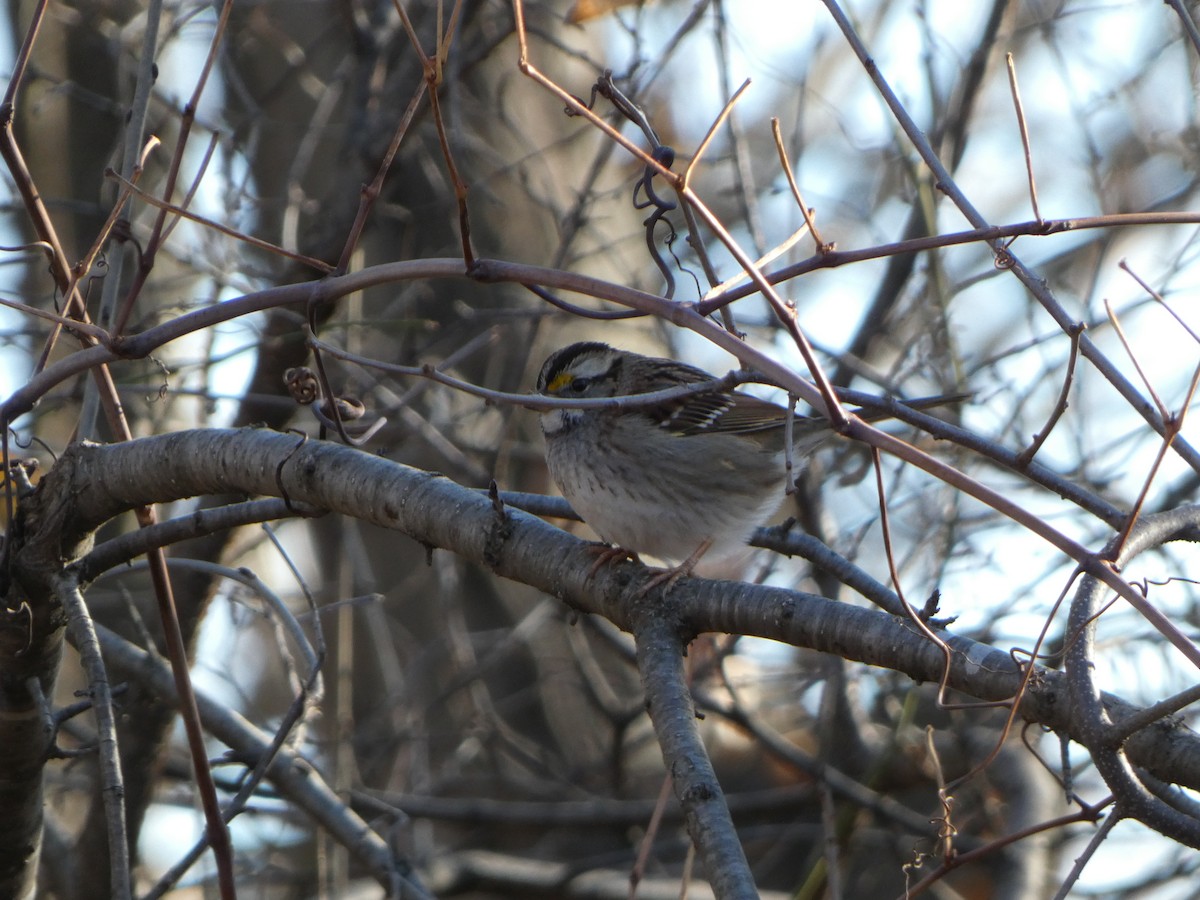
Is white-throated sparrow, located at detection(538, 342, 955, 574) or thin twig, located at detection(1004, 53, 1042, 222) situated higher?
white-throated sparrow, located at detection(538, 342, 955, 574)

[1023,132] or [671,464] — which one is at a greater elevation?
[671,464]

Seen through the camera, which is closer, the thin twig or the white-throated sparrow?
the thin twig

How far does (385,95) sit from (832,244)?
3.42m

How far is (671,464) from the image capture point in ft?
13.4

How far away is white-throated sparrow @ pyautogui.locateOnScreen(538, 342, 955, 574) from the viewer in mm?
3938

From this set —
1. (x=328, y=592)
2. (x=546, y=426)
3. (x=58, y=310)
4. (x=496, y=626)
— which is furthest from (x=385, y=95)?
(x=496, y=626)

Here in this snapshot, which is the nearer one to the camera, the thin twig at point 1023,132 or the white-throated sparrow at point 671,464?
the thin twig at point 1023,132

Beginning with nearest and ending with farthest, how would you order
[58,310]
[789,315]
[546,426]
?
[789,315] < [58,310] < [546,426]

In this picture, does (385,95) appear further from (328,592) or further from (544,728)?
(544,728)

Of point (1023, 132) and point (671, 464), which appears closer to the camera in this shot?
point (1023, 132)

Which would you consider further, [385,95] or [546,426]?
[385,95]

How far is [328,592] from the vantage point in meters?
7.13

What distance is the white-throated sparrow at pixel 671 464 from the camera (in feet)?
12.9

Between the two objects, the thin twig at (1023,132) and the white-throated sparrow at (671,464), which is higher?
the white-throated sparrow at (671,464)
